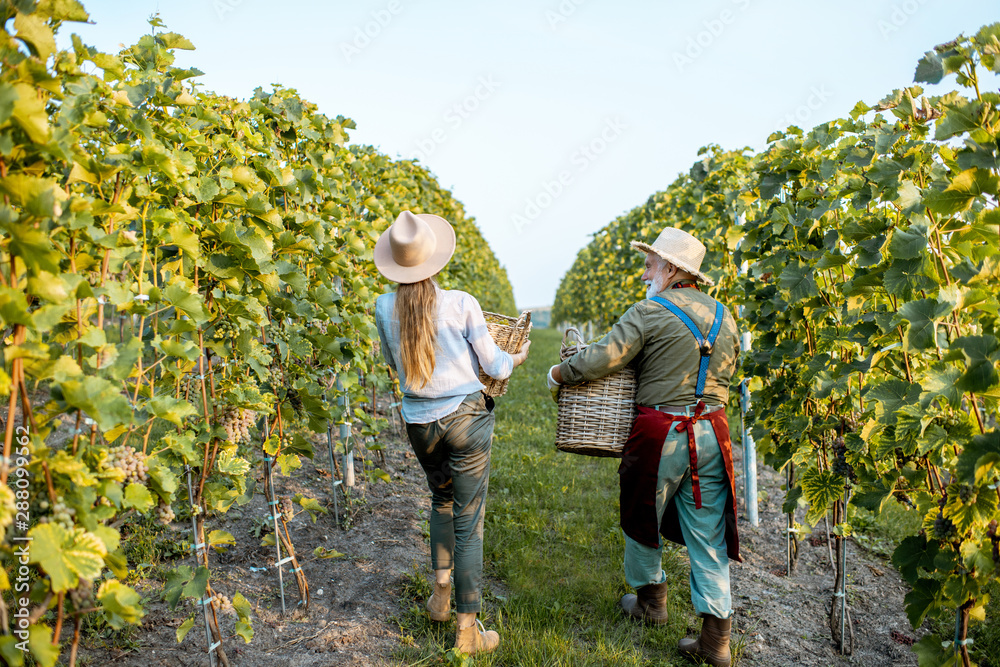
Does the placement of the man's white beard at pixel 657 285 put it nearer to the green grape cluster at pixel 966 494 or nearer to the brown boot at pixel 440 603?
the green grape cluster at pixel 966 494

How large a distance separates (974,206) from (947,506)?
3.38 ft

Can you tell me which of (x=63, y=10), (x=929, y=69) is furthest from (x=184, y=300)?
(x=929, y=69)

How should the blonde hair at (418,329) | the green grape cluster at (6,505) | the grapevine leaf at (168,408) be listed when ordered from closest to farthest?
the green grape cluster at (6,505)
the grapevine leaf at (168,408)
the blonde hair at (418,329)

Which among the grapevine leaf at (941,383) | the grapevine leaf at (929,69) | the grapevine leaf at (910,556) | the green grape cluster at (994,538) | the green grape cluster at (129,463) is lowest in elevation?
the grapevine leaf at (910,556)

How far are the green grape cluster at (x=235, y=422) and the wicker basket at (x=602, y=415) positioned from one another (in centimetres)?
146

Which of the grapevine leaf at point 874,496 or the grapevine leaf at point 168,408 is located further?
the grapevine leaf at point 874,496

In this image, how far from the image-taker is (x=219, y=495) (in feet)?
7.80

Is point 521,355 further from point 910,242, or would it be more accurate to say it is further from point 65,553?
point 65,553

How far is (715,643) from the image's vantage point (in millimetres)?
2727

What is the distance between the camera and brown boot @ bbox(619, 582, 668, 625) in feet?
9.98

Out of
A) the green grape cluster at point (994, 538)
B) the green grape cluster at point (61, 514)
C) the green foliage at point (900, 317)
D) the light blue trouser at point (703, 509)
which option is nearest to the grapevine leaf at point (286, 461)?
the green grape cluster at point (61, 514)

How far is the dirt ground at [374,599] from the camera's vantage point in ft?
8.57

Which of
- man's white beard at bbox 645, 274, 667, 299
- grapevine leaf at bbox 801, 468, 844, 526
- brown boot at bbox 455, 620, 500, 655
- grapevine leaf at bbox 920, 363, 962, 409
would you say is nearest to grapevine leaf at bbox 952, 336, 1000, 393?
grapevine leaf at bbox 920, 363, 962, 409

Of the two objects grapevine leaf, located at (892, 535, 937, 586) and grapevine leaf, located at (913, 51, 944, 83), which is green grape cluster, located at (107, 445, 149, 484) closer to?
grapevine leaf, located at (892, 535, 937, 586)
